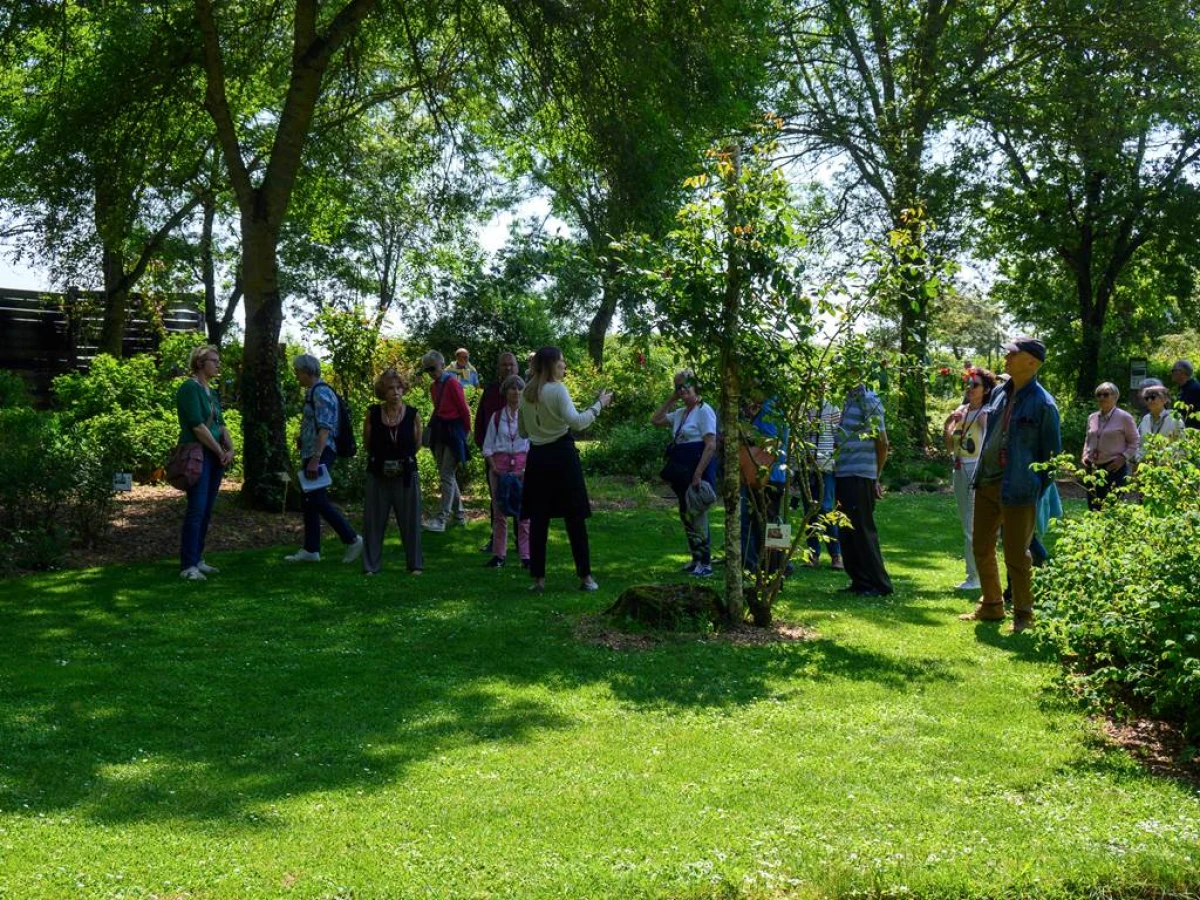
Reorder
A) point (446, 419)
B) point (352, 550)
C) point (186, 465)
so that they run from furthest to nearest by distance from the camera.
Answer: point (446, 419) < point (352, 550) < point (186, 465)

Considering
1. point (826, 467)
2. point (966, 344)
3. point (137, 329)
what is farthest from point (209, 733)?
point (966, 344)

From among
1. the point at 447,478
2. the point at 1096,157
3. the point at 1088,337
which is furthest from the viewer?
the point at 1088,337

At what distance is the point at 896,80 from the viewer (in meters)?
27.6

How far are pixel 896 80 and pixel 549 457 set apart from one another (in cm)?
2083

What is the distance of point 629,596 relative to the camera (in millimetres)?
8828

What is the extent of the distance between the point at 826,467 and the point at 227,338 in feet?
107

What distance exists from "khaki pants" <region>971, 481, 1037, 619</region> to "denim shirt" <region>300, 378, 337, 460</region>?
5976 mm

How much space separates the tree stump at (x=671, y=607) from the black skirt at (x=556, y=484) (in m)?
1.32

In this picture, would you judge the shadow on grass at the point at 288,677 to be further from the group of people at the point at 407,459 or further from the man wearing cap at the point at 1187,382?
the man wearing cap at the point at 1187,382

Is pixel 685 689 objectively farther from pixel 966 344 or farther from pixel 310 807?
pixel 966 344

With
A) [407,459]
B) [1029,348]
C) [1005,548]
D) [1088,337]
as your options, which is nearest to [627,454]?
[407,459]

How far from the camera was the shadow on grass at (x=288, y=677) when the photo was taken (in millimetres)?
5441

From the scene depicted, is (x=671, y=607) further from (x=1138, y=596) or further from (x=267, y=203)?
(x=267, y=203)

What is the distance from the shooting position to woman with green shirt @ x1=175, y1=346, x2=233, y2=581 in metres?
10.9
